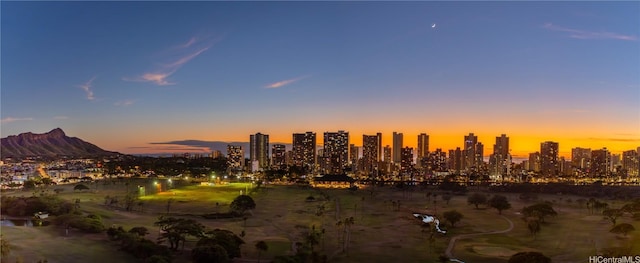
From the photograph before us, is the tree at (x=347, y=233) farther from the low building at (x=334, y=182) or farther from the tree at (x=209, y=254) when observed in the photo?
the low building at (x=334, y=182)

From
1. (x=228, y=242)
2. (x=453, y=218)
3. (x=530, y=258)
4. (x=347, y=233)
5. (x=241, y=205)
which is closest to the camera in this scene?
(x=530, y=258)

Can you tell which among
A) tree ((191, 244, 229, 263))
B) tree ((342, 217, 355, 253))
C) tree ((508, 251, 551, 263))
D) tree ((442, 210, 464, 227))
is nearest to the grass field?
tree ((342, 217, 355, 253))

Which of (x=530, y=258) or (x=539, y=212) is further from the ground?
(x=530, y=258)

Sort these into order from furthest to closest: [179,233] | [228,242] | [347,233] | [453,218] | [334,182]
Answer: [334,182] < [453,218] < [347,233] < [179,233] < [228,242]

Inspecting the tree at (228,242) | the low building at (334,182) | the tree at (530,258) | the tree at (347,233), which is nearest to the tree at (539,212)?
the tree at (347,233)

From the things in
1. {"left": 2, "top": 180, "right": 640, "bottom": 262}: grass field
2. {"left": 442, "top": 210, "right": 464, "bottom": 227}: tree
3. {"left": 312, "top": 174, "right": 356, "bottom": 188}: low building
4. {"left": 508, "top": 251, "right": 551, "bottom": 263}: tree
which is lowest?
{"left": 312, "top": 174, "right": 356, "bottom": 188}: low building

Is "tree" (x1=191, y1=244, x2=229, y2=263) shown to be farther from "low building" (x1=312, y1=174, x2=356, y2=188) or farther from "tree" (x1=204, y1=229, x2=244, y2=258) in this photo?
"low building" (x1=312, y1=174, x2=356, y2=188)

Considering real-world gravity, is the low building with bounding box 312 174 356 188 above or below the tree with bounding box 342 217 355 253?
below

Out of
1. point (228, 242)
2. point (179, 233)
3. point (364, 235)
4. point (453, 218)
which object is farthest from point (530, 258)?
point (179, 233)

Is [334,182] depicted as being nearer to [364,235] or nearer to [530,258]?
[364,235]

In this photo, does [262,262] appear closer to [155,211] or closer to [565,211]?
[155,211]

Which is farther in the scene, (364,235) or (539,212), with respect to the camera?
(539,212)
